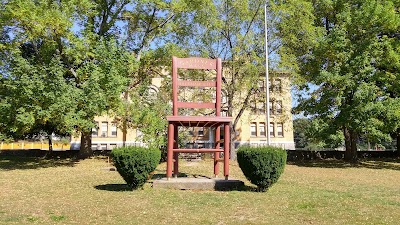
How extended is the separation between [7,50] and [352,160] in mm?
25506

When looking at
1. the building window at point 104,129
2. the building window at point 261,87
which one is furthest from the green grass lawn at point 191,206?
the building window at point 104,129

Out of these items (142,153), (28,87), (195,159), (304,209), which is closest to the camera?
(304,209)

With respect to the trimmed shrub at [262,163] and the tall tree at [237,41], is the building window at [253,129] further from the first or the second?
the trimmed shrub at [262,163]

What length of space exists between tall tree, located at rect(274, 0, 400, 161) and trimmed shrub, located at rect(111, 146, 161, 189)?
16.5m

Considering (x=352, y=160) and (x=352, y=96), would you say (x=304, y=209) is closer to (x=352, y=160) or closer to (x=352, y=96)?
(x=352, y=96)

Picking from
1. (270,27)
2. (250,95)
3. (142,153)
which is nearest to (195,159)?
(250,95)

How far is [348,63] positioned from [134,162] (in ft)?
63.6

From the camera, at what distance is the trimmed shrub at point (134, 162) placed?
12008 millimetres

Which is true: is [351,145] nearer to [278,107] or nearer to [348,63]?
[278,107]

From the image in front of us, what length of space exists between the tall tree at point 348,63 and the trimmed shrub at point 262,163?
13.9m

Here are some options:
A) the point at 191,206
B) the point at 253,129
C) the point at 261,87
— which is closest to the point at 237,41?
the point at 261,87

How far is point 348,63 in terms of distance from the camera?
26.3 m

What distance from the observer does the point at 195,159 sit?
30.0 metres

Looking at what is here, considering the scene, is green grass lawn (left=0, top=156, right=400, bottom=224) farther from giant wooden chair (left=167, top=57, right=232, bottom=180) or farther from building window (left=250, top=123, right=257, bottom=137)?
building window (left=250, top=123, right=257, bottom=137)
